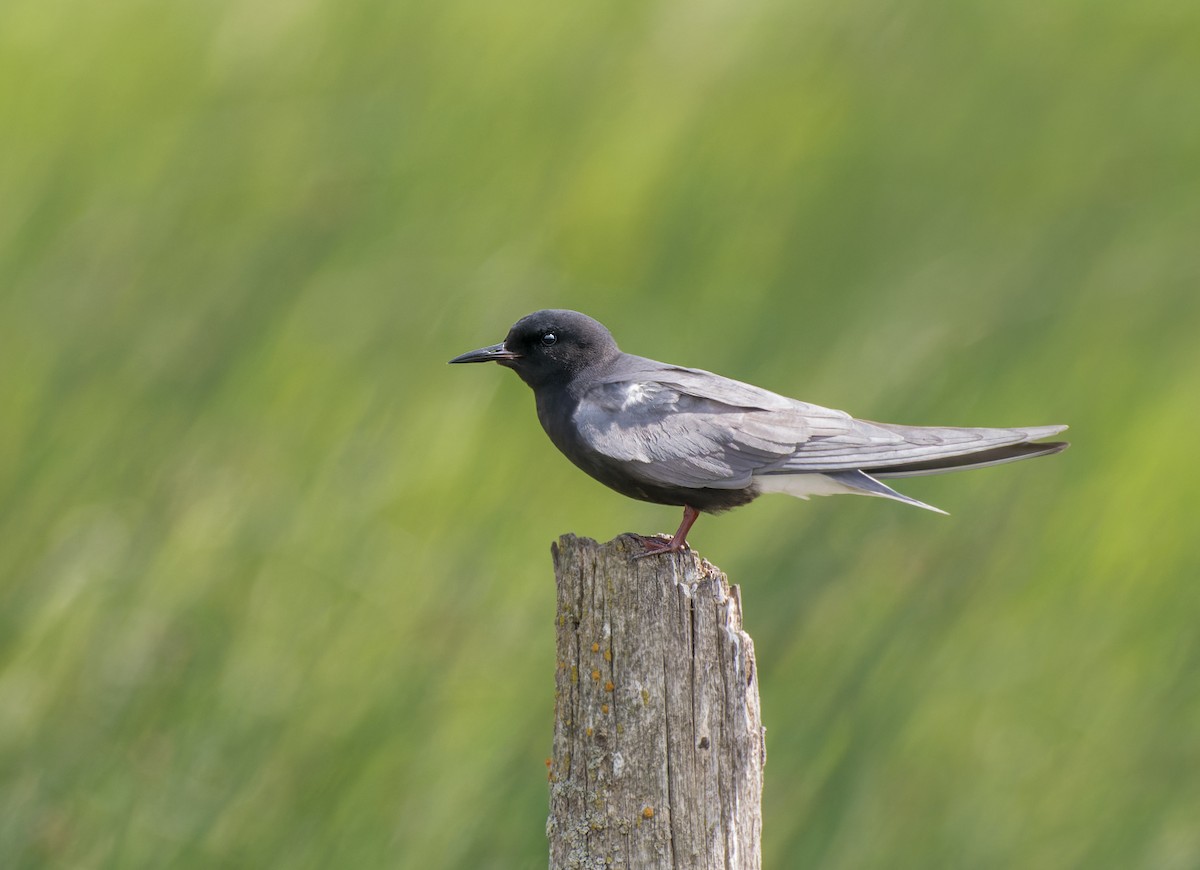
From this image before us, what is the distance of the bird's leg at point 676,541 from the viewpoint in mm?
3025

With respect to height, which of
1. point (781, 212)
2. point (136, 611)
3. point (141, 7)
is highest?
point (141, 7)

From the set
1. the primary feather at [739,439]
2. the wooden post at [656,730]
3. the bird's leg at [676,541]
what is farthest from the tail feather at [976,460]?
the wooden post at [656,730]

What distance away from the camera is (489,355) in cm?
370

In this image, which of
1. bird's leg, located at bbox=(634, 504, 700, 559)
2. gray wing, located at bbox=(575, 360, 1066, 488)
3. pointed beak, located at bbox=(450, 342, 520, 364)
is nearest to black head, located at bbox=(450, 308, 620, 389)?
pointed beak, located at bbox=(450, 342, 520, 364)

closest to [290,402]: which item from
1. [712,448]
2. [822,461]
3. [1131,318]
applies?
[712,448]

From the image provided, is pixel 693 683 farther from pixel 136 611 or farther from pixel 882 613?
pixel 136 611

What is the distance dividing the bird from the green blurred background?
1.33ft

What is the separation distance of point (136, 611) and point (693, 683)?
5.25 feet

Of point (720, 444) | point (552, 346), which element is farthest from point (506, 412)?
point (720, 444)

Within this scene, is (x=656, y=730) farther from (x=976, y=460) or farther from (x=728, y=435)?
(x=976, y=460)

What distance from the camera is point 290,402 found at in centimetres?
378

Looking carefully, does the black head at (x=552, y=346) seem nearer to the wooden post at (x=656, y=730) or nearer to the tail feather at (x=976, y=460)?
the tail feather at (x=976, y=460)

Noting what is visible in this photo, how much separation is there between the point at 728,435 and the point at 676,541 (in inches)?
13.3

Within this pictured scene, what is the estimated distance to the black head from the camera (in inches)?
148
